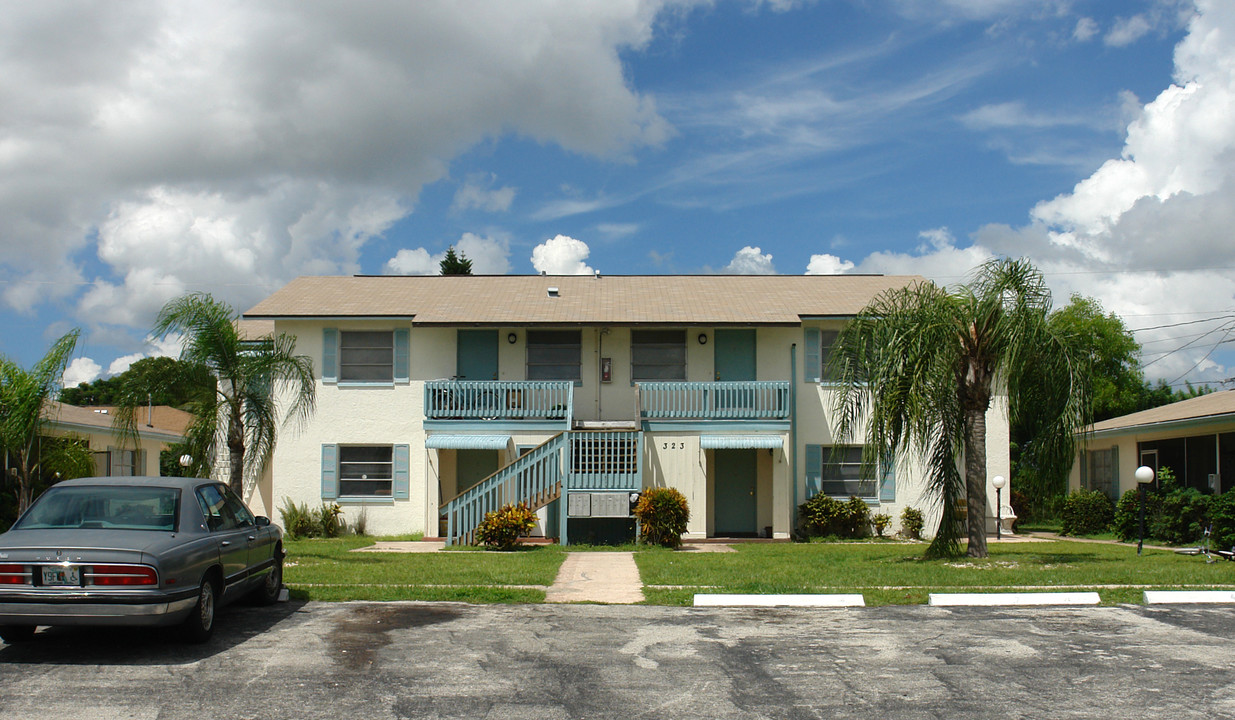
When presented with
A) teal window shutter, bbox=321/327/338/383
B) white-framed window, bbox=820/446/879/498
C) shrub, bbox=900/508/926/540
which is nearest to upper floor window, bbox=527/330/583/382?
teal window shutter, bbox=321/327/338/383

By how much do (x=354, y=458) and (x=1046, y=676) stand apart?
58.1 ft

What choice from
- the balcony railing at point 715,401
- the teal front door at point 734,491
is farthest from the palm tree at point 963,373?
the teal front door at point 734,491

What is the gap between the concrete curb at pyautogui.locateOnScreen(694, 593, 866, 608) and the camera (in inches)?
421

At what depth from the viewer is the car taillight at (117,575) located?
25.2ft

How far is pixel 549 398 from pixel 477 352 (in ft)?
7.11

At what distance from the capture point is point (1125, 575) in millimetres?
12914

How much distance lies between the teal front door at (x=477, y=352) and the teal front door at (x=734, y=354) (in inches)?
201

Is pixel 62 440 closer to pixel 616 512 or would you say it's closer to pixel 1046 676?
pixel 616 512

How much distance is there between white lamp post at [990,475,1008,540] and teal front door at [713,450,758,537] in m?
5.38

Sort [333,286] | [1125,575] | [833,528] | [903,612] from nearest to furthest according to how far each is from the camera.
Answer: [903,612] → [1125,575] → [833,528] → [333,286]

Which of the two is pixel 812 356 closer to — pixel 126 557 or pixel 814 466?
pixel 814 466

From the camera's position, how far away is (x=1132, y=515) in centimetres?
2095

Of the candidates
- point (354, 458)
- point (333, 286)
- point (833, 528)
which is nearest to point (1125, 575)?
point (833, 528)

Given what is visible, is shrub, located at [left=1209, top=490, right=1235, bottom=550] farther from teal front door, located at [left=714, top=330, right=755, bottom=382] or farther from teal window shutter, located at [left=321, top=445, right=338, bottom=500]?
teal window shutter, located at [left=321, top=445, right=338, bottom=500]
